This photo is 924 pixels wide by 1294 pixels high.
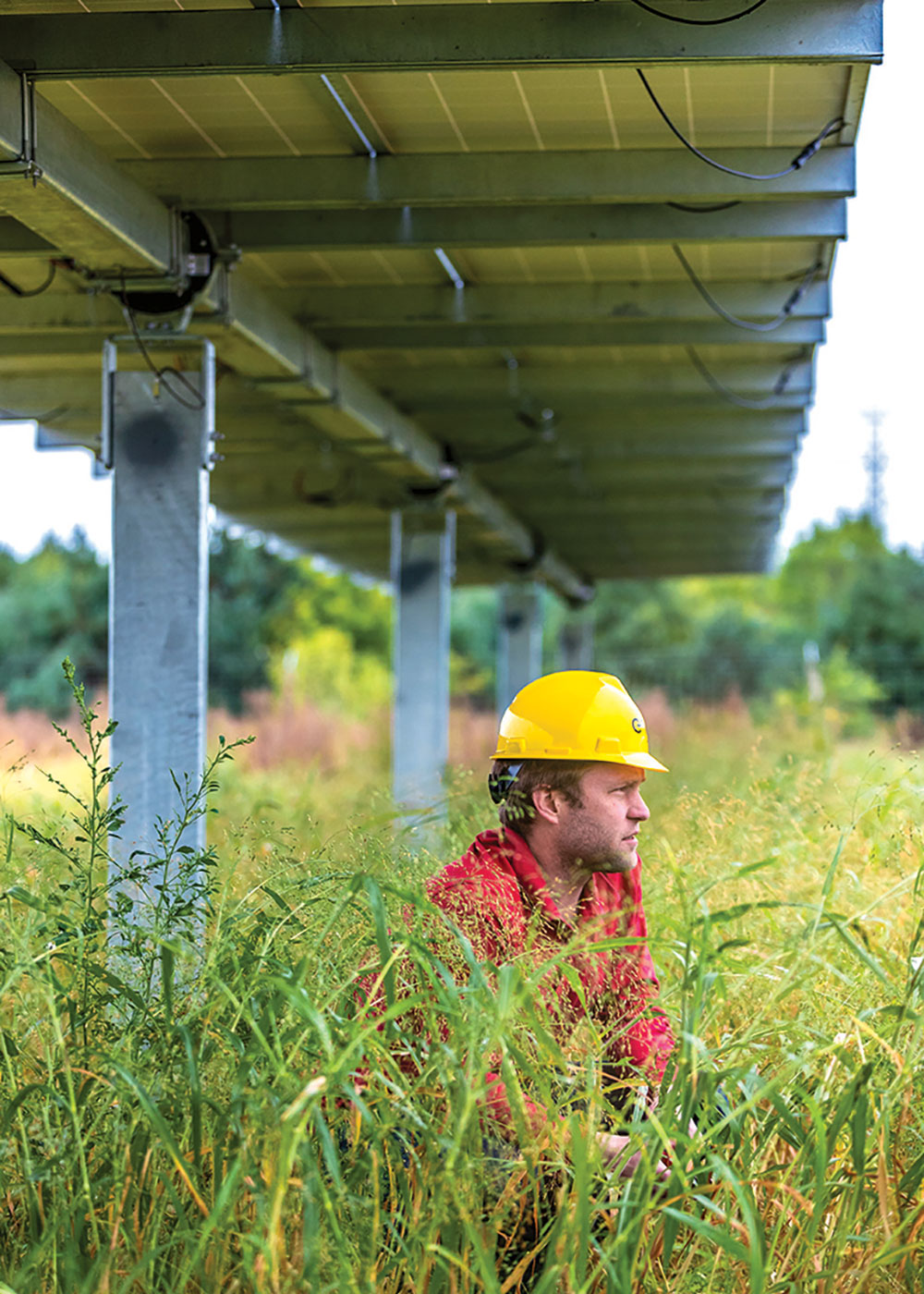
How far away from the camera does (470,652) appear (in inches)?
1953

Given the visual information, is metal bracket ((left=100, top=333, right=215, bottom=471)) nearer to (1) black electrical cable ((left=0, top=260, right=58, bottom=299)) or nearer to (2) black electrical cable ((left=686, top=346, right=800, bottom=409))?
(1) black electrical cable ((left=0, top=260, right=58, bottom=299))

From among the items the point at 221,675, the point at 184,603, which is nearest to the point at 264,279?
the point at 184,603

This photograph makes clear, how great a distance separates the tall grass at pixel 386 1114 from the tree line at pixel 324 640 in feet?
67.6

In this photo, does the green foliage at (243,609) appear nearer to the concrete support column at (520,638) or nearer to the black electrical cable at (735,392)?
the concrete support column at (520,638)

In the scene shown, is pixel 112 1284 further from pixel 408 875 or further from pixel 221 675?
pixel 221 675

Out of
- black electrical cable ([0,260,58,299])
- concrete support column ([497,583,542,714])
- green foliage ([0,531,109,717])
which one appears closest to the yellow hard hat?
black electrical cable ([0,260,58,299])

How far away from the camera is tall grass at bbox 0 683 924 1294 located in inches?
101

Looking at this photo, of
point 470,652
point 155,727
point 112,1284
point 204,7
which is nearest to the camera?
point 112,1284

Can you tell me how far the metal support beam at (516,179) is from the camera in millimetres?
6086

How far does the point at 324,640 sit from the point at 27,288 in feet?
98.1

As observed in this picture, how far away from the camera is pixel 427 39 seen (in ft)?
15.8

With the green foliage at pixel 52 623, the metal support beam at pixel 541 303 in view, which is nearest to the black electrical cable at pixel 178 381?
the metal support beam at pixel 541 303

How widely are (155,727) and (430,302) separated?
2.98m

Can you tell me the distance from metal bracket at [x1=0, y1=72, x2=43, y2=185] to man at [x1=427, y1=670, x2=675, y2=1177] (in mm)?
2595
